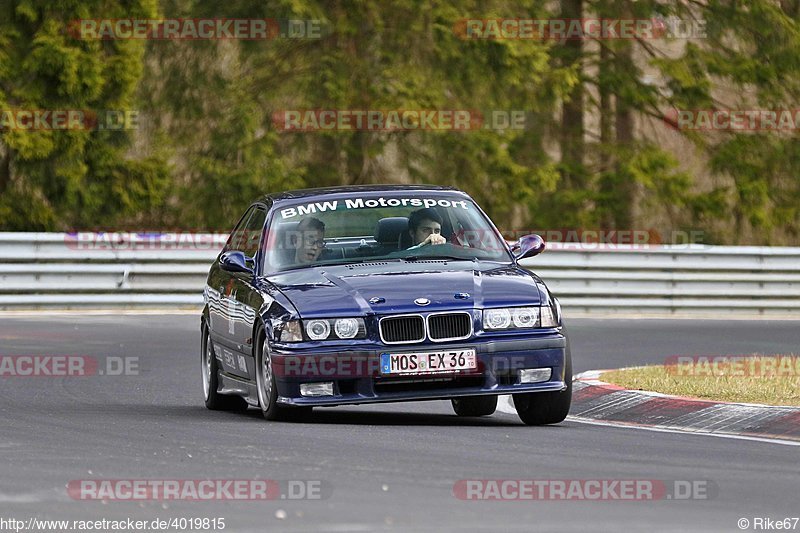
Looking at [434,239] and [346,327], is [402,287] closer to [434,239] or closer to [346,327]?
[346,327]

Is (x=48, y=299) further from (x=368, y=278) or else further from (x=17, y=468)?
(x=17, y=468)

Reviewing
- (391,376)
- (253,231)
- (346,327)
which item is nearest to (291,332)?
(346,327)

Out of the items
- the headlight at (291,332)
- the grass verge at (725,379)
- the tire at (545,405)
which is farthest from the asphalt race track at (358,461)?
the grass verge at (725,379)

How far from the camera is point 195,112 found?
33188mm

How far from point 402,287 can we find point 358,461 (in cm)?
211

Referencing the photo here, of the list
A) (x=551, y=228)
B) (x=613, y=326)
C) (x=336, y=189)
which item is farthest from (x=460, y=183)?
(x=336, y=189)

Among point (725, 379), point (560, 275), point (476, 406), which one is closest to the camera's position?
point (476, 406)

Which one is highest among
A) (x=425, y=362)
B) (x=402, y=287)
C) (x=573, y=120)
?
(x=573, y=120)

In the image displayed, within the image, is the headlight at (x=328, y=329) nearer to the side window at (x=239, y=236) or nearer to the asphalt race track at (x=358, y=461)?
the asphalt race track at (x=358, y=461)

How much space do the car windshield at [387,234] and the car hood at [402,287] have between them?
0.28m

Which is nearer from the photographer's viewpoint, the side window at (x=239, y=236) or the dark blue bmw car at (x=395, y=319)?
the dark blue bmw car at (x=395, y=319)

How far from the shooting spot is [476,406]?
12555mm

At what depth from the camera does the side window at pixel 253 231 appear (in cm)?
1280

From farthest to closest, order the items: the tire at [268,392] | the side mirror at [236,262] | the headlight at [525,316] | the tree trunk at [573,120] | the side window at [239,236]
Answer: the tree trunk at [573,120] < the side window at [239,236] < the side mirror at [236,262] < the tire at [268,392] < the headlight at [525,316]
